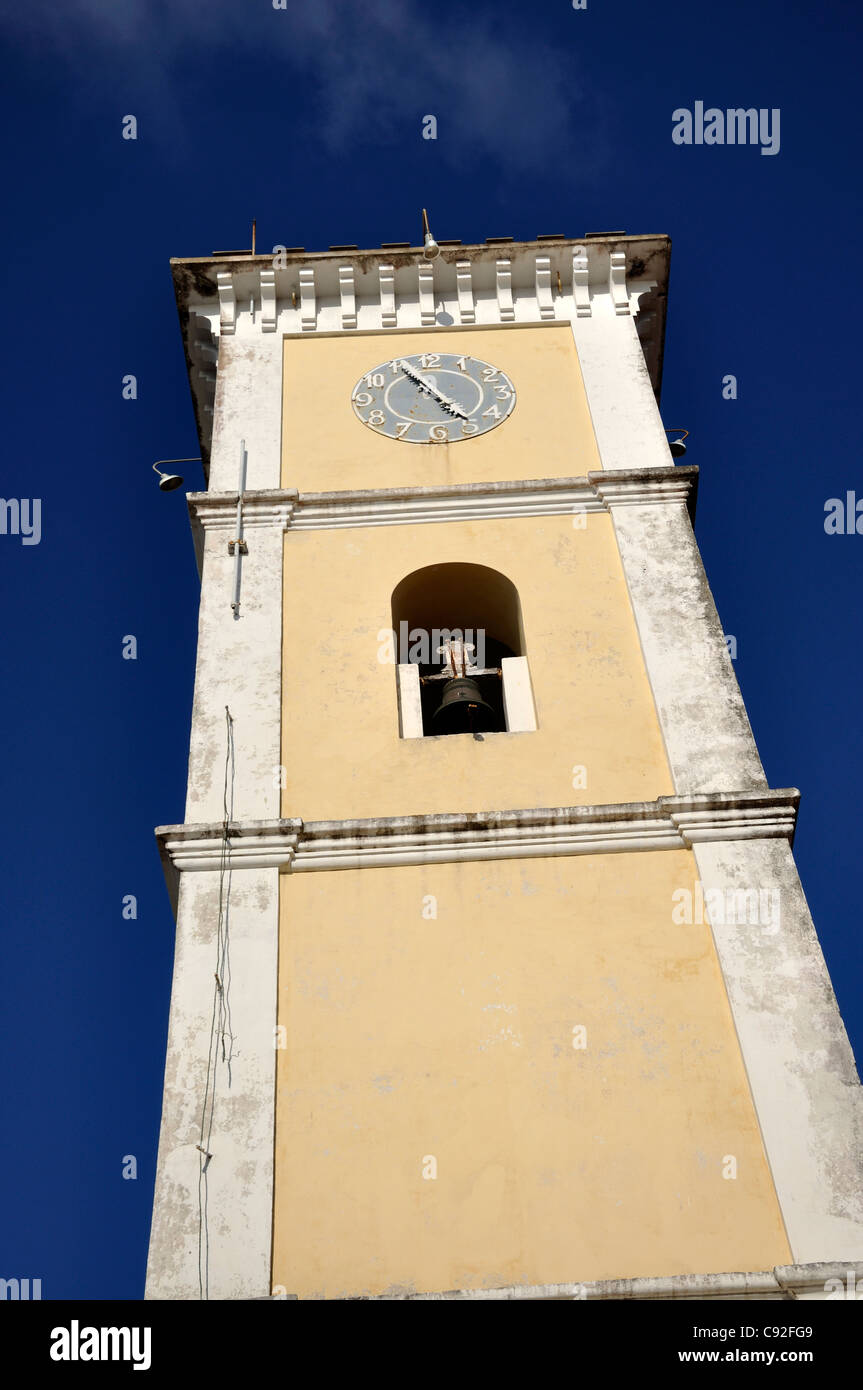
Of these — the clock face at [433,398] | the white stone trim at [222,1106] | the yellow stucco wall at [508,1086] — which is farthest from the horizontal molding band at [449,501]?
the white stone trim at [222,1106]

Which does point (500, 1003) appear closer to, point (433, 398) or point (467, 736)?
point (467, 736)

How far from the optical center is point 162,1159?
9.96m

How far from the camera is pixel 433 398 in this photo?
15.9m

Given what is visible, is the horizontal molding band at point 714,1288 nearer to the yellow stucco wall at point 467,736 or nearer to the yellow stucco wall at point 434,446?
the yellow stucco wall at point 467,736

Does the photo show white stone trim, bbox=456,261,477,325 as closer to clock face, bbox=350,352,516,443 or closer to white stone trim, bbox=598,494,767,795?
clock face, bbox=350,352,516,443

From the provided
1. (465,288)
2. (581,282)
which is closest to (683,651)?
(581,282)

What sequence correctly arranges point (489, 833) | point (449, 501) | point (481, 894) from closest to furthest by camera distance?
point (481, 894) → point (489, 833) → point (449, 501)

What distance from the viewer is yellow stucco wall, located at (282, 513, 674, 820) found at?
12.0m

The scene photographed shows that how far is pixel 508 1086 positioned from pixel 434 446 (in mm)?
6530

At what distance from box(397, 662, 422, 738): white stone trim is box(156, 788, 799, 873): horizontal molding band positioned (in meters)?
1.18

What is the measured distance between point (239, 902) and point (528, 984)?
1.85m

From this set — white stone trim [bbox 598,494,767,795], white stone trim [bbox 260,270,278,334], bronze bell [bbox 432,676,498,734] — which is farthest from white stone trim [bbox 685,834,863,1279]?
white stone trim [bbox 260,270,278,334]

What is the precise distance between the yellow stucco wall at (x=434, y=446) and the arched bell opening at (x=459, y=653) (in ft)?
3.61

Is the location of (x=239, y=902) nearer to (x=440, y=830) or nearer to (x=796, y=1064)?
Answer: (x=440, y=830)
